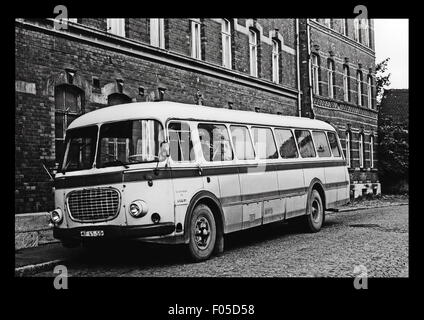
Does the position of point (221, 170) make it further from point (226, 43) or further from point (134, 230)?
point (226, 43)

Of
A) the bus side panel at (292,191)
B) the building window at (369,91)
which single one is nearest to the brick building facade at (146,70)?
the bus side panel at (292,191)

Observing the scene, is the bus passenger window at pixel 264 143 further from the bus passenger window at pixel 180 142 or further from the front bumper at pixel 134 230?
the front bumper at pixel 134 230

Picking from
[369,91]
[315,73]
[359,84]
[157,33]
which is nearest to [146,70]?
[157,33]

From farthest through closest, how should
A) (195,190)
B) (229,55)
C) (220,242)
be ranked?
1. (229,55)
2. (220,242)
3. (195,190)

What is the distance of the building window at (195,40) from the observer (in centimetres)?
1828

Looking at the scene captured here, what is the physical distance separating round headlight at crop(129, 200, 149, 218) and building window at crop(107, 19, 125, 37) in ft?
24.9

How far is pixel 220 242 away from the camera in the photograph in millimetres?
9938

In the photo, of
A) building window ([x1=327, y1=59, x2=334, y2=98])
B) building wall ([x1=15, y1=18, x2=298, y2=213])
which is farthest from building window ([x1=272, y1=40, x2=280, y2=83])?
building window ([x1=327, y1=59, x2=334, y2=98])

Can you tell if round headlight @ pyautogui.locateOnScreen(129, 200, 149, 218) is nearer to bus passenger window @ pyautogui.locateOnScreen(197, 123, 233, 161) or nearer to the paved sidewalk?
bus passenger window @ pyautogui.locateOnScreen(197, 123, 233, 161)

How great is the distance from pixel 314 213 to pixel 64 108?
673 cm
